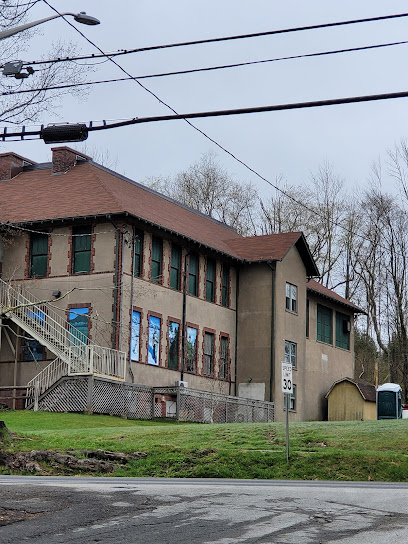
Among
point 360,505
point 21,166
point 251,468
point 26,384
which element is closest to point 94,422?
point 26,384

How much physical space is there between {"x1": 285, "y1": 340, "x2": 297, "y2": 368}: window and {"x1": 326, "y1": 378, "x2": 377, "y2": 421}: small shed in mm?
5031

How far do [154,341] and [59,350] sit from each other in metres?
4.70

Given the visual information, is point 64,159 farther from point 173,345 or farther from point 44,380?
point 44,380

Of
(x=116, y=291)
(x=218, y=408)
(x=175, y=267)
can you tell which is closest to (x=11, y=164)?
(x=175, y=267)

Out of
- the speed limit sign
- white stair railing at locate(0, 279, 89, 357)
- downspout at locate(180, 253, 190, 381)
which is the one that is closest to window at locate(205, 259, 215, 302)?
downspout at locate(180, 253, 190, 381)

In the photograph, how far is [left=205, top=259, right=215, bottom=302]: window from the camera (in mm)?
44347

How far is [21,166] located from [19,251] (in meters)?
7.15

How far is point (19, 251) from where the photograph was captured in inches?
1625

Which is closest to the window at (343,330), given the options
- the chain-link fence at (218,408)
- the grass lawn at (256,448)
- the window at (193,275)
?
the chain-link fence at (218,408)

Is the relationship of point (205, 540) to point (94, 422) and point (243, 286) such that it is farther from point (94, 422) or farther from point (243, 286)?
point (243, 286)

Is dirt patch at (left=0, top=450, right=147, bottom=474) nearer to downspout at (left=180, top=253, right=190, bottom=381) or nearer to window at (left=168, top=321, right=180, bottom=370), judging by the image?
window at (left=168, top=321, right=180, bottom=370)

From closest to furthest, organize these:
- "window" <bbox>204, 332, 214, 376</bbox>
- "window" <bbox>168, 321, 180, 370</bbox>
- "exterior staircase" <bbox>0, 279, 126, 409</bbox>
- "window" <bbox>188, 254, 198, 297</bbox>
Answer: "exterior staircase" <bbox>0, 279, 126, 409</bbox>
"window" <bbox>168, 321, 180, 370</bbox>
"window" <bbox>188, 254, 198, 297</bbox>
"window" <bbox>204, 332, 214, 376</bbox>

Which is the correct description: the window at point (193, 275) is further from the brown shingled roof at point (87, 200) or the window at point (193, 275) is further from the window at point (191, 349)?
the window at point (191, 349)

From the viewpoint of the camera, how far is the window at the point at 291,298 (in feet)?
154
